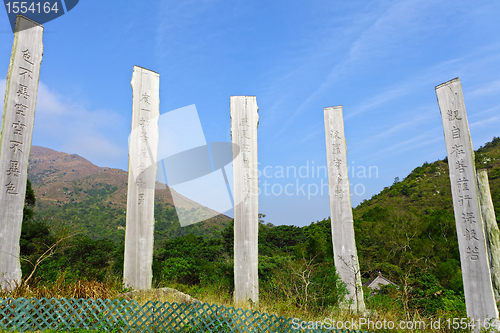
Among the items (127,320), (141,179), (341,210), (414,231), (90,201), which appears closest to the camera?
(127,320)

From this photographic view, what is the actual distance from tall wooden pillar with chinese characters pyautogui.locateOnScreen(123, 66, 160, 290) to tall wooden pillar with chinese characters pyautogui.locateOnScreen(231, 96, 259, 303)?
1569 millimetres

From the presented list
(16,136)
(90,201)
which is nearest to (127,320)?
(16,136)

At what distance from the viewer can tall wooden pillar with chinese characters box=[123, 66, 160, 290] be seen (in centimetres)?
552

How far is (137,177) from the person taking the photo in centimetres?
578

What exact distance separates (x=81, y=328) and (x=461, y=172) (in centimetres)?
631

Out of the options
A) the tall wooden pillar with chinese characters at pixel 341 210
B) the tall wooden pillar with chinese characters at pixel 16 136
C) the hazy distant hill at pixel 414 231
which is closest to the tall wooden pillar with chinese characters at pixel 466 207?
the hazy distant hill at pixel 414 231

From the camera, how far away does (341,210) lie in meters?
6.04

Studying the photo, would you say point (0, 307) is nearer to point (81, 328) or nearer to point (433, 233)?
point (81, 328)

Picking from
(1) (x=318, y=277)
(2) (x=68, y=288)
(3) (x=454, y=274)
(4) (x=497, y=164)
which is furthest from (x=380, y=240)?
(4) (x=497, y=164)

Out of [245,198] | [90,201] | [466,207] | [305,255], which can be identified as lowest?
[305,255]

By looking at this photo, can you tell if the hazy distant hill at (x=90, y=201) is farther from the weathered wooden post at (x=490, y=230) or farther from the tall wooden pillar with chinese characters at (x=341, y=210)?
the weathered wooden post at (x=490, y=230)

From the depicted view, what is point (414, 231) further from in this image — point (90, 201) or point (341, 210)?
point (90, 201)

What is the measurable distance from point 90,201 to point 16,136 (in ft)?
69.9

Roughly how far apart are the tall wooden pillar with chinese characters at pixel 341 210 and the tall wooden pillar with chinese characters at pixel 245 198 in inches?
59.6
